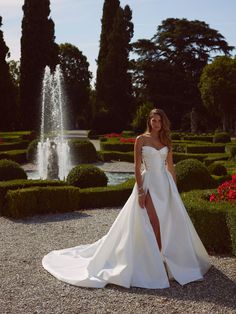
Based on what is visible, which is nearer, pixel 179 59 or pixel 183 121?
pixel 179 59

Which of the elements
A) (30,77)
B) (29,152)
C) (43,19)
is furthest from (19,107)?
(29,152)

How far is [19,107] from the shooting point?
129 feet

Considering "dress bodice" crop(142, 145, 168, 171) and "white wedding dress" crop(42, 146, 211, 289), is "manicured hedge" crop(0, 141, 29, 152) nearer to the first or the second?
"white wedding dress" crop(42, 146, 211, 289)

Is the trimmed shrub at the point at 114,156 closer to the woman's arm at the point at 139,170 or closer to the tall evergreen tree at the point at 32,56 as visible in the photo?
the woman's arm at the point at 139,170

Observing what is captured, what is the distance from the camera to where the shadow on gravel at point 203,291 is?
450 cm

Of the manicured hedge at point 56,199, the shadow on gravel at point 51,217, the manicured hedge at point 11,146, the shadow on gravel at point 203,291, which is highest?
the manicured hedge at point 11,146

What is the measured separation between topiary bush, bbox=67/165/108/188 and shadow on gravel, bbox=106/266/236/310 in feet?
19.8

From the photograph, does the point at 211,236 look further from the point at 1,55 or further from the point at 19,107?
the point at 19,107

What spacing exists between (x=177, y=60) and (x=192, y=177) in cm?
3424

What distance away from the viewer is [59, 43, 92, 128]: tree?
54.7 m

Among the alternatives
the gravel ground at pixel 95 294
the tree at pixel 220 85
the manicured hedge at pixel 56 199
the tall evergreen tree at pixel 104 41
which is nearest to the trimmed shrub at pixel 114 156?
the manicured hedge at pixel 56 199

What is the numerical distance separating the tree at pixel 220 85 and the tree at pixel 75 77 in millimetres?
19918

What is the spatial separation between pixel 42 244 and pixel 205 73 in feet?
108

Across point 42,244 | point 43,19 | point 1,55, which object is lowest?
point 42,244
